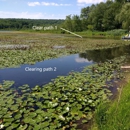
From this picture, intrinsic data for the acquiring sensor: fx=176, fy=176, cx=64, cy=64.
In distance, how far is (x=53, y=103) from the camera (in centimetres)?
493

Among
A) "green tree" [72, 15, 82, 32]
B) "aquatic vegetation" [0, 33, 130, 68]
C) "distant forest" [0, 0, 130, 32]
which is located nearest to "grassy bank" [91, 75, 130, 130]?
"aquatic vegetation" [0, 33, 130, 68]

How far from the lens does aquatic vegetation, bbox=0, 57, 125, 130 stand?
4066mm

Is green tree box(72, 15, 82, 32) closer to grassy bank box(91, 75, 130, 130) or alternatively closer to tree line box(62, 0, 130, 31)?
tree line box(62, 0, 130, 31)

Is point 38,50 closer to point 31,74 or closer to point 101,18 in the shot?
point 31,74

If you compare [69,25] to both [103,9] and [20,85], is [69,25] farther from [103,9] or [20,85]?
[20,85]

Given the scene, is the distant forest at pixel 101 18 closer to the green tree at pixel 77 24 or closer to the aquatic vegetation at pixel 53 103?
the green tree at pixel 77 24

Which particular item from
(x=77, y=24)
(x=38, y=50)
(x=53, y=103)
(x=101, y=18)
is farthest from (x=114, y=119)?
(x=77, y=24)

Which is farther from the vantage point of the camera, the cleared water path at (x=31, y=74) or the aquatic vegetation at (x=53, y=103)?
the cleared water path at (x=31, y=74)

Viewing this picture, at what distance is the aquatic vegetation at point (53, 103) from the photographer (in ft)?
13.3

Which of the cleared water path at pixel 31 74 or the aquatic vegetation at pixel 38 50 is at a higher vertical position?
the aquatic vegetation at pixel 38 50

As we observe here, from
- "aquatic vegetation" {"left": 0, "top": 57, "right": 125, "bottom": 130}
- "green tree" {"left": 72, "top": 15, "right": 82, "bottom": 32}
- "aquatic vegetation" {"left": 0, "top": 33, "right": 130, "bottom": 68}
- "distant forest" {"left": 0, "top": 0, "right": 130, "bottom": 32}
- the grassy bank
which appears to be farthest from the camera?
"green tree" {"left": 72, "top": 15, "right": 82, "bottom": 32}

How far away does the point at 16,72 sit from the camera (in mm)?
8555

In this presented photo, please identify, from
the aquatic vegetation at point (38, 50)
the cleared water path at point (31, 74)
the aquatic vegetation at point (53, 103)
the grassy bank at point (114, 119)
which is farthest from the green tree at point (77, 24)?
the grassy bank at point (114, 119)

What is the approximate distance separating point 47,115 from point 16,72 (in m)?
4.73
